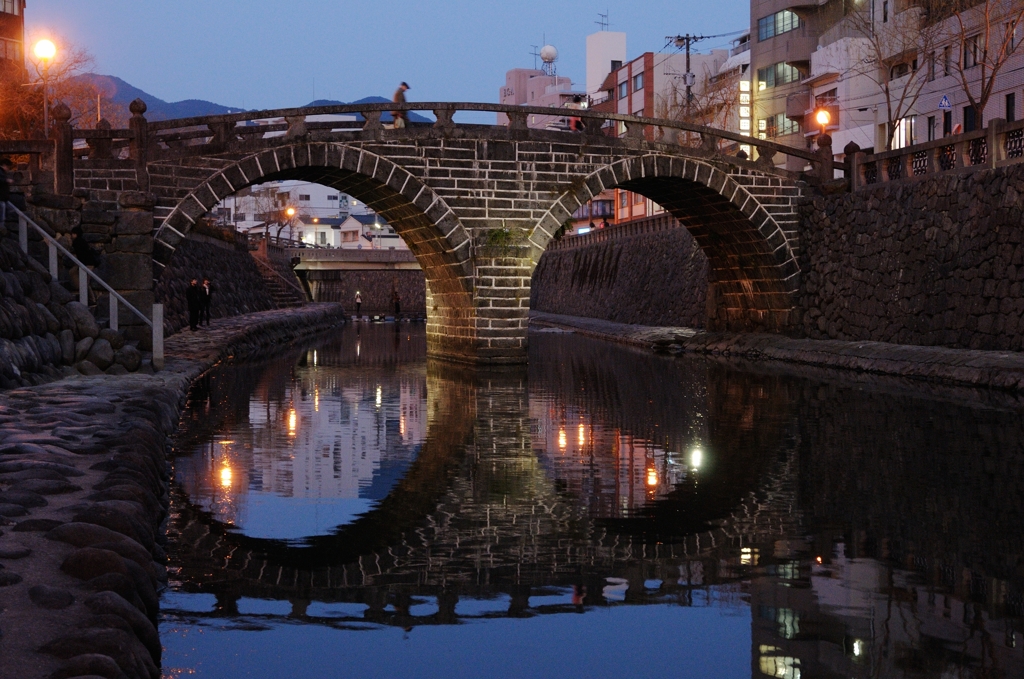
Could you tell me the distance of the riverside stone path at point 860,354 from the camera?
68.8 feet

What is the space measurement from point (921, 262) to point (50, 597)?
2406cm

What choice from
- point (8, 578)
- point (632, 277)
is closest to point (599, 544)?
point (8, 578)

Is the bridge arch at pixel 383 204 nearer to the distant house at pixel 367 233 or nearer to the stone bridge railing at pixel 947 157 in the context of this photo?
the stone bridge railing at pixel 947 157

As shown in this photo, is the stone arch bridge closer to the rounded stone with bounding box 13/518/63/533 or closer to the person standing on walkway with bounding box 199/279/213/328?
the person standing on walkway with bounding box 199/279/213/328

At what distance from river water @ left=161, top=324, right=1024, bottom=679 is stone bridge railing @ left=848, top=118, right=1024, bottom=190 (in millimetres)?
9071

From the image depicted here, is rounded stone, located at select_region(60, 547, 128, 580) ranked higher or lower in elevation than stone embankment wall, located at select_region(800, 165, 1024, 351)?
lower

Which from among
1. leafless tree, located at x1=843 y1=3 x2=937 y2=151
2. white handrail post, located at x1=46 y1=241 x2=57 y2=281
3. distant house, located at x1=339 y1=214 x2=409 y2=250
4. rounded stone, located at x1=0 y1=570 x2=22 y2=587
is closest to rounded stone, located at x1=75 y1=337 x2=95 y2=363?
white handrail post, located at x1=46 y1=241 x2=57 y2=281

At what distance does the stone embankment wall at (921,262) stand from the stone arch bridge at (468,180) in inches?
53.8

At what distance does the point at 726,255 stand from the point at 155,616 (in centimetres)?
3044

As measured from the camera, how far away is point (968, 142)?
997 inches

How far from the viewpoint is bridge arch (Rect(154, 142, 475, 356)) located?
26.9 m

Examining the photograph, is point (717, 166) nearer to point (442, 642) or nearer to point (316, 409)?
point (316, 409)

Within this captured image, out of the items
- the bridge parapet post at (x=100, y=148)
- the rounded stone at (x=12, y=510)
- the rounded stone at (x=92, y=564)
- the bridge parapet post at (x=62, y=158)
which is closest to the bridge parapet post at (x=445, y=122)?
the bridge parapet post at (x=100, y=148)

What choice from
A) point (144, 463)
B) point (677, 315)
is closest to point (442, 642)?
point (144, 463)
